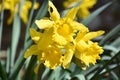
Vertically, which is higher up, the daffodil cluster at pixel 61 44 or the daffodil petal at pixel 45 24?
the daffodil petal at pixel 45 24

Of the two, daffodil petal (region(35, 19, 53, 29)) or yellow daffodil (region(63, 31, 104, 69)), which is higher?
daffodil petal (region(35, 19, 53, 29))

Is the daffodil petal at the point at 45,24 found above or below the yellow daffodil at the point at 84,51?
above

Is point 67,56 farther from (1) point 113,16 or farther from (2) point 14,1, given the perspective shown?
(1) point 113,16

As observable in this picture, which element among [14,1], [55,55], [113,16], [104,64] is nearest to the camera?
[55,55]

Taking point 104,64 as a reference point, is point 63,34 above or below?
above

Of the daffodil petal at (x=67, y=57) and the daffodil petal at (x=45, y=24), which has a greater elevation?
the daffodil petal at (x=45, y=24)

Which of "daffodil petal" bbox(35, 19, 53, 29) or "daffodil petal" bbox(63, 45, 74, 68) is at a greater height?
"daffodil petal" bbox(35, 19, 53, 29)

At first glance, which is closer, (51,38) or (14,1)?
(51,38)

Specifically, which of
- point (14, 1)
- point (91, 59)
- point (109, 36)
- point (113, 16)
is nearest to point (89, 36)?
point (91, 59)
